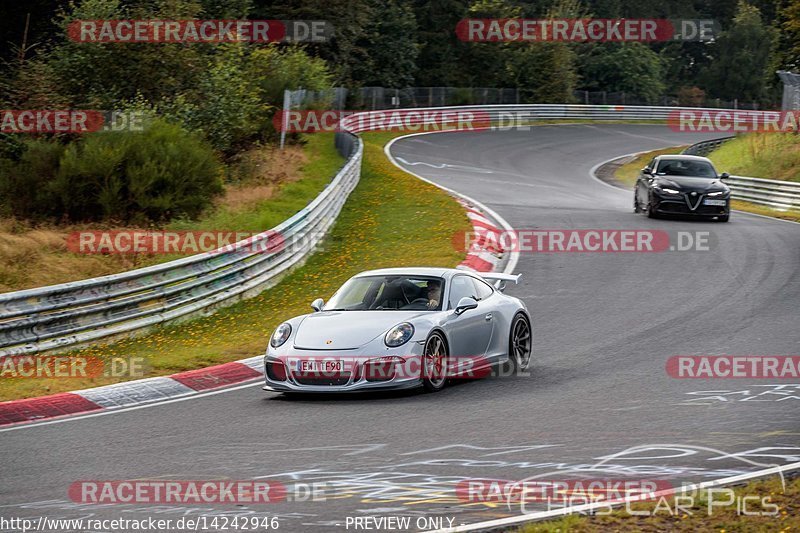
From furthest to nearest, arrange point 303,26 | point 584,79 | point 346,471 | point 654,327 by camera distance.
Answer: point 584,79
point 303,26
point 654,327
point 346,471

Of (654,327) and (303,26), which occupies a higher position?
(303,26)

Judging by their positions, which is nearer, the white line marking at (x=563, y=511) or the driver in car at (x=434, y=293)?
the white line marking at (x=563, y=511)

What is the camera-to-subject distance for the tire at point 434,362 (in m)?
11.0

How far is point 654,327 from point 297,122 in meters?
24.7

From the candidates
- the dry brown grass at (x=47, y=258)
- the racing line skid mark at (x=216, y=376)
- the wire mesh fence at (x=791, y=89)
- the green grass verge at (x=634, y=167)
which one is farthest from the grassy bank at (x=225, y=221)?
the wire mesh fence at (x=791, y=89)

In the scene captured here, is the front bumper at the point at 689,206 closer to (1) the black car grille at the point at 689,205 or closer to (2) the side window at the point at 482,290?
(1) the black car grille at the point at 689,205

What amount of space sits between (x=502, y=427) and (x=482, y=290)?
3507mm

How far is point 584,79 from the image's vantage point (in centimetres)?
8106

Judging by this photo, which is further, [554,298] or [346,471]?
[554,298]

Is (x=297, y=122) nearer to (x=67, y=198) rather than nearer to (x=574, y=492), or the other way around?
(x=67, y=198)

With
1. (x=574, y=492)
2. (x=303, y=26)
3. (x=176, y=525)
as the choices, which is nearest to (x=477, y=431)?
(x=574, y=492)

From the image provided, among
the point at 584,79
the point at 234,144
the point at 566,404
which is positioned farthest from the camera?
the point at 584,79

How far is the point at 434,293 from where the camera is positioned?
12062 mm

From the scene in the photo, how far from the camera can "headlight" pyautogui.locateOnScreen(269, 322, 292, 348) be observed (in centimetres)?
1131
